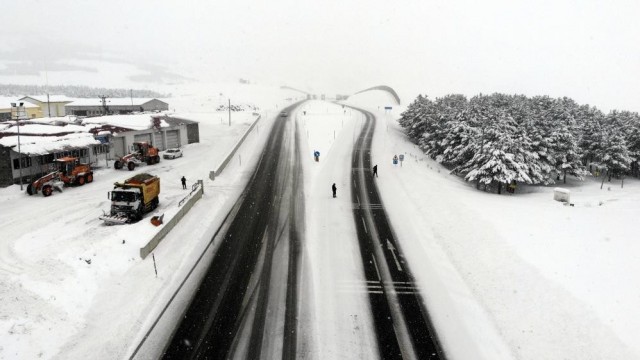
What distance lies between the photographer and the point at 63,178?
33.6 m

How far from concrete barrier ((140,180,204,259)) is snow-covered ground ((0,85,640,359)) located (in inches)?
18.3

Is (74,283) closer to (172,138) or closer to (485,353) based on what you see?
(485,353)

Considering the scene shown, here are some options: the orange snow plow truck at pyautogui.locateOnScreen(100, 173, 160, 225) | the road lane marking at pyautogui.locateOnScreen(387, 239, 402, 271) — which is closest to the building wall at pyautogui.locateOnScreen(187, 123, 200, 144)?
the orange snow plow truck at pyautogui.locateOnScreen(100, 173, 160, 225)

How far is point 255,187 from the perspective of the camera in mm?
34938

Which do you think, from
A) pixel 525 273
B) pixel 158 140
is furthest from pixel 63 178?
pixel 525 273

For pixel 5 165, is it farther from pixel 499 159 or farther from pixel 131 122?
pixel 499 159

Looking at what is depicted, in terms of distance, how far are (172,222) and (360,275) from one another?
505 inches

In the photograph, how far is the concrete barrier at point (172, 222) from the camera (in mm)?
20734

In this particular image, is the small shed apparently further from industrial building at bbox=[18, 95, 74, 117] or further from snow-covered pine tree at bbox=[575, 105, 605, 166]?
industrial building at bbox=[18, 95, 74, 117]

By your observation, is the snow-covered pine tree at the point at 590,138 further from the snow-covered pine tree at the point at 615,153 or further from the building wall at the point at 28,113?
the building wall at the point at 28,113

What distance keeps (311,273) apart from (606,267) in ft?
46.7

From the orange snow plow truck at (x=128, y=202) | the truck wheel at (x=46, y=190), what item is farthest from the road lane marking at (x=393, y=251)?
the truck wheel at (x=46, y=190)

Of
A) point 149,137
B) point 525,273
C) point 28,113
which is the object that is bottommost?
point 525,273

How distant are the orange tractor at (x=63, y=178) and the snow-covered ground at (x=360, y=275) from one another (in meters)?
1.02
